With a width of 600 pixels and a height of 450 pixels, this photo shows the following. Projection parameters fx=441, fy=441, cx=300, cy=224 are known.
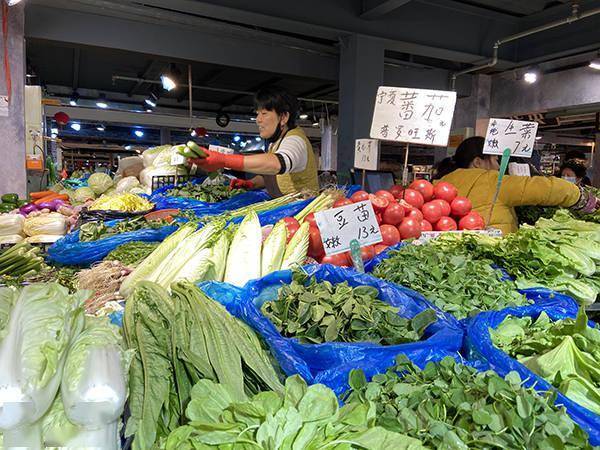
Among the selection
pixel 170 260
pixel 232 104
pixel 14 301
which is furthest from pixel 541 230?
pixel 232 104

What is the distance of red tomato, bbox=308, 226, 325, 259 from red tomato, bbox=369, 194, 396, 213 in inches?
18.5

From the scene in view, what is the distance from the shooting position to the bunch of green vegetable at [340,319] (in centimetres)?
141

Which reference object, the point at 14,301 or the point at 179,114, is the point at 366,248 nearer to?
the point at 14,301

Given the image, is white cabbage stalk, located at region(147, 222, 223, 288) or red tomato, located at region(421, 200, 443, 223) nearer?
white cabbage stalk, located at region(147, 222, 223, 288)

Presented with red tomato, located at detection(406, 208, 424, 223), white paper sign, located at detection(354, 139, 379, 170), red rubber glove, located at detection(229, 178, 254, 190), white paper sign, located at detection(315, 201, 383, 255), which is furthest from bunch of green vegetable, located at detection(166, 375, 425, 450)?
red rubber glove, located at detection(229, 178, 254, 190)

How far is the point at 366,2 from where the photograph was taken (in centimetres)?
693

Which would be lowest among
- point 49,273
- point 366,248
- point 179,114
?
point 49,273

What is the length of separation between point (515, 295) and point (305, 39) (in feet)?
24.7

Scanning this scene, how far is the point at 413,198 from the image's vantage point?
3.02 m

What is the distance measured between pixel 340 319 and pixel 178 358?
0.52m

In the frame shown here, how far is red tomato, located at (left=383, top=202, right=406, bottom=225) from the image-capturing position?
2.77 meters

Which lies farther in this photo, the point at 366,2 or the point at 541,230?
the point at 366,2

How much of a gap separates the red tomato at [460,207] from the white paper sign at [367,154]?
2.38 feet

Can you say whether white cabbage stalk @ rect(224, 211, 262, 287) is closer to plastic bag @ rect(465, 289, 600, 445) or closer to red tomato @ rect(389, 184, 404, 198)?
plastic bag @ rect(465, 289, 600, 445)
